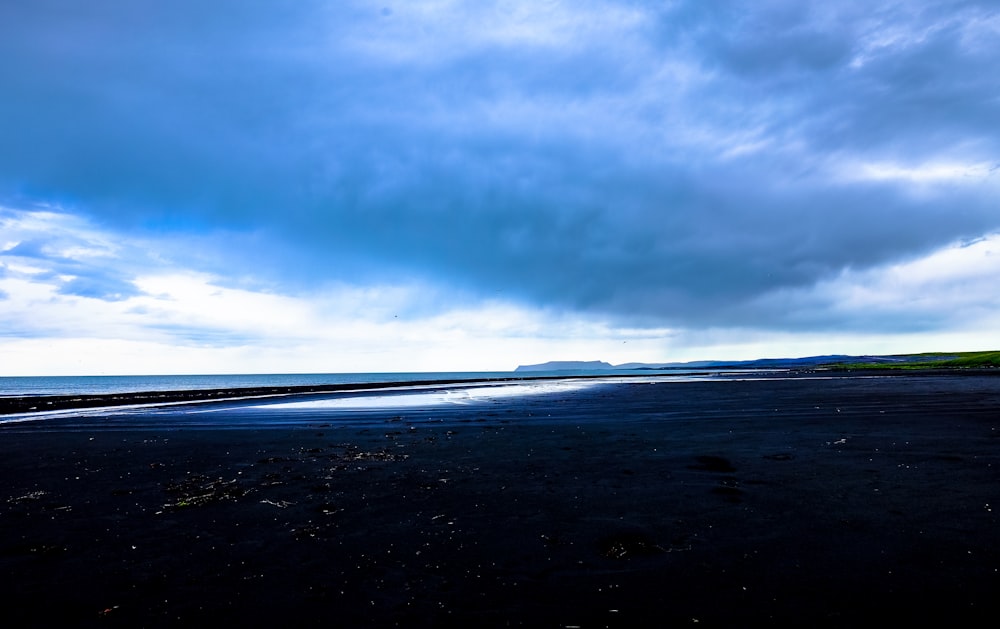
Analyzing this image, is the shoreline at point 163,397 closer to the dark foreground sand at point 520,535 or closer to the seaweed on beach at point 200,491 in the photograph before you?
the seaweed on beach at point 200,491

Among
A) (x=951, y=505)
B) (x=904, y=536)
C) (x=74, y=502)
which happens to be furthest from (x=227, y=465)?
(x=951, y=505)

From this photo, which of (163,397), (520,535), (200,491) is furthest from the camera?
(163,397)

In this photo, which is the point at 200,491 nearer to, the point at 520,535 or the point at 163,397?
the point at 520,535

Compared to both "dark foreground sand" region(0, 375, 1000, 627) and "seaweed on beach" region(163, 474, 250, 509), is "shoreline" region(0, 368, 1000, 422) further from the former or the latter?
"dark foreground sand" region(0, 375, 1000, 627)

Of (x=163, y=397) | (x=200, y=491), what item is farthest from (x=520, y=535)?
(x=163, y=397)

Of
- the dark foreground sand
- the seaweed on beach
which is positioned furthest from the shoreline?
→ the dark foreground sand

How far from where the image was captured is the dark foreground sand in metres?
6.29

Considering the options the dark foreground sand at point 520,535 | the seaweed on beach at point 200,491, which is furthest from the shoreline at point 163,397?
the dark foreground sand at point 520,535

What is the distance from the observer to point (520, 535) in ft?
29.8

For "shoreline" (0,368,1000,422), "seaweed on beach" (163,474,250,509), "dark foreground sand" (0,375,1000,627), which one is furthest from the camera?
"shoreline" (0,368,1000,422)

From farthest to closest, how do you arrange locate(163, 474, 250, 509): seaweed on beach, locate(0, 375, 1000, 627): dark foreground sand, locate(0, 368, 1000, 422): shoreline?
locate(0, 368, 1000, 422): shoreline, locate(163, 474, 250, 509): seaweed on beach, locate(0, 375, 1000, 627): dark foreground sand

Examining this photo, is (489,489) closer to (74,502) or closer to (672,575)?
(672,575)

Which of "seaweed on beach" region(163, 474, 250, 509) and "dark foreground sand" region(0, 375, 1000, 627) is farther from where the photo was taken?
"seaweed on beach" region(163, 474, 250, 509)

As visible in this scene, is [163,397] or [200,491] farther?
[163,397]
